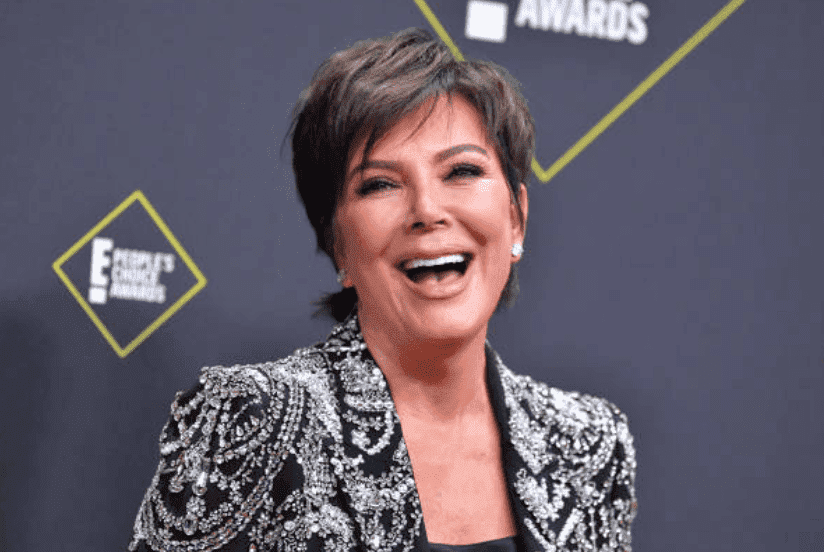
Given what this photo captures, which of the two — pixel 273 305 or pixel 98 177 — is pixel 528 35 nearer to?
pixel 273 305

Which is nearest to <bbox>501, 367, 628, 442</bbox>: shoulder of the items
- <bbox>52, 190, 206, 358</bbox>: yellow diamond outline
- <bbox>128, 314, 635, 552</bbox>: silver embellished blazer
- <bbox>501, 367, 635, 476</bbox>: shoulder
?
<bbox>501, 367, 635, 476</bbox>: shoulder

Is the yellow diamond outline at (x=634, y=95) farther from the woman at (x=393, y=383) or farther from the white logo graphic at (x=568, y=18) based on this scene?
the woman at (x=393, y=383)

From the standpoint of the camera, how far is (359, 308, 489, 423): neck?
1.15 metres

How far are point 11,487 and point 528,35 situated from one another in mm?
1089

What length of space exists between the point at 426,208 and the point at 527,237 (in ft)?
1.77

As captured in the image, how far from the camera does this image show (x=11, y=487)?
135 cm

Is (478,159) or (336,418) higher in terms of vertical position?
(478,159)

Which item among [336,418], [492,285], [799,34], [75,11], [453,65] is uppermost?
[75,11]

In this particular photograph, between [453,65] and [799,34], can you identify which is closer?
[453,65]

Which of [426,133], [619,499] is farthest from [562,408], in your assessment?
[426,133]

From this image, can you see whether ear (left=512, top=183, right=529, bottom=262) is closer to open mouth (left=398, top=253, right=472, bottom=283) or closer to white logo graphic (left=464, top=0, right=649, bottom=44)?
open mouth (left=398, top=253, right=472, bottom=283)

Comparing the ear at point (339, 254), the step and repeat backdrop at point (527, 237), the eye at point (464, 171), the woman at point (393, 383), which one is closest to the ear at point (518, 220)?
the woman at point (393, 383)

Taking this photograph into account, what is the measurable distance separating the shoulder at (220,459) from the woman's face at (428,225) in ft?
0.58

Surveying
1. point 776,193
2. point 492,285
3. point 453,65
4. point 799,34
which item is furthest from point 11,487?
point 799,34
